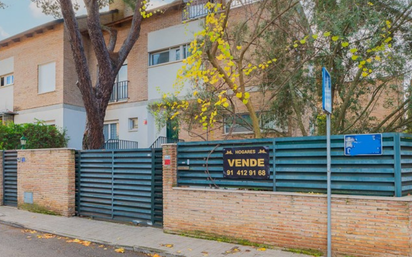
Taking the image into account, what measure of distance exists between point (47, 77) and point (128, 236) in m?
15.1

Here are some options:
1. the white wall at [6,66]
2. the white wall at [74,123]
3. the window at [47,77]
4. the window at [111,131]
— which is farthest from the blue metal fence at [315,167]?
the white wall at [6,66]

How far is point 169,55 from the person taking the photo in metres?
17.1

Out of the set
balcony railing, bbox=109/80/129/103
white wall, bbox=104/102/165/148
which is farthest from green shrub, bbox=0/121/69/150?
balcony railing, bbox=109/80/129/103

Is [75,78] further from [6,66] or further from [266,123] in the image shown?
[266,123]

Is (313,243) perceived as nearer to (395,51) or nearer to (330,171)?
(330,171)

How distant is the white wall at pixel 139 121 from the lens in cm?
1730

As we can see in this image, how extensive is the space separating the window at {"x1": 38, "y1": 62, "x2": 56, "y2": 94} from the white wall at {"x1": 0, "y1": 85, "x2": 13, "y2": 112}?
283 cm

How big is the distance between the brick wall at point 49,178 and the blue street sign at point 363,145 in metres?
7.80

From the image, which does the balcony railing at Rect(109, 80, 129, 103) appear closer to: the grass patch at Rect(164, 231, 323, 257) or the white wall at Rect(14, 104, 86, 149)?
the white wall at Rect(14, 104, 86, 149)

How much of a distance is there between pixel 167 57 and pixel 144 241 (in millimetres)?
11380

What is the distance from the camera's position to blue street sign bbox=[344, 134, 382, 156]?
19.2 ft

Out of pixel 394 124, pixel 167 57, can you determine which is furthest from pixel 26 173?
pixel 394 124

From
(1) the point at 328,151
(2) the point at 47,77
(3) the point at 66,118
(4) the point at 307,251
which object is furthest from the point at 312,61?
(2) the point at 47,77

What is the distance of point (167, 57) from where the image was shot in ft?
56.6
